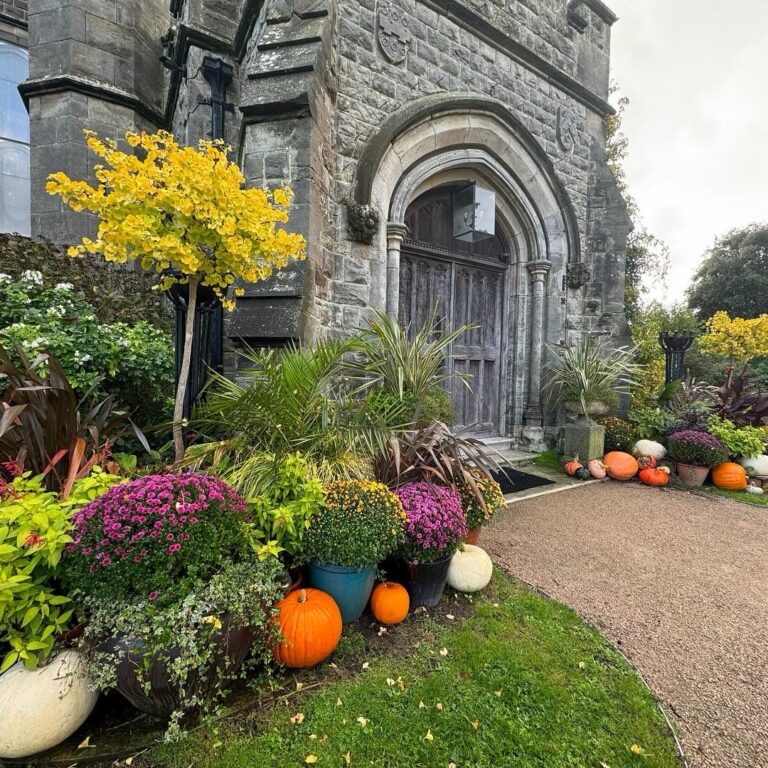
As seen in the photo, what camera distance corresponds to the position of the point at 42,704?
1353mm

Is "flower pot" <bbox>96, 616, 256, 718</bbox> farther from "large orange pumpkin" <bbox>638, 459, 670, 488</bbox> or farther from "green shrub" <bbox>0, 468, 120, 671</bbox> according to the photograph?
"large orange pumpkin" <bbox>638, 459, 670, 488</bbox>

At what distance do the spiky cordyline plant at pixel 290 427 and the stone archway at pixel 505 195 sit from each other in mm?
2103

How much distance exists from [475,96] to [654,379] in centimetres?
584

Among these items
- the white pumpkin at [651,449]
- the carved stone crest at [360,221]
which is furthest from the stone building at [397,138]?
the white pumpkin at [651,449]

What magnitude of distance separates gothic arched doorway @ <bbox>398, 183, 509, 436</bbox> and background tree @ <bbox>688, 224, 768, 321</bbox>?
46.5 feet

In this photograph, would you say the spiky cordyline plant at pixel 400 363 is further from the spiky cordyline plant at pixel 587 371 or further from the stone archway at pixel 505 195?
the spiky cordyline plant at pixel 587 371

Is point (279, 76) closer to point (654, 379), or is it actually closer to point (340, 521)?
point (340, 521)

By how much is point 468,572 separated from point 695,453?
4.06m

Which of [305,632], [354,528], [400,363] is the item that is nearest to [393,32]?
[400,363]

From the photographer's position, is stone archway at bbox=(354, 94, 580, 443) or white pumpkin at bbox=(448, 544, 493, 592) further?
stone archway at bbox=(354, 94, 580, 443)

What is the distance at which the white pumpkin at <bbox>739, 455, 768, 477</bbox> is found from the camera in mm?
4840

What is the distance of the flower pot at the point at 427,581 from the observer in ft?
7.40

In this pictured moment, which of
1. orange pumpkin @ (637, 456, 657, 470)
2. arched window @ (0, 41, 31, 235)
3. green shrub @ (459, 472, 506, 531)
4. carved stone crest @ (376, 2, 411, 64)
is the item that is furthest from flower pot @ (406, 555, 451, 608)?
arched window @ (0, 41, 31, 235)

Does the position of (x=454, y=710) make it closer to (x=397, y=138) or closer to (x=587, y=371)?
(x=587, y=371)
